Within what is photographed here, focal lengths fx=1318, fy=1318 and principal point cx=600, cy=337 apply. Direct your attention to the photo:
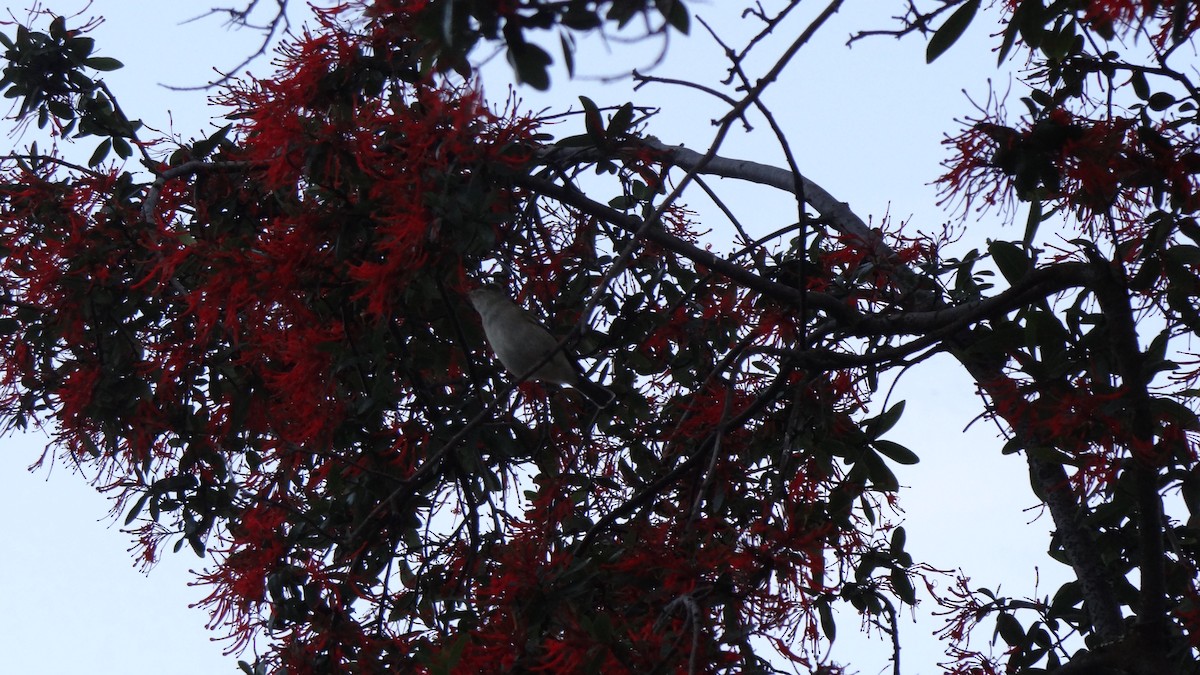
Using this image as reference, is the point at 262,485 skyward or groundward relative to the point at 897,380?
skyward

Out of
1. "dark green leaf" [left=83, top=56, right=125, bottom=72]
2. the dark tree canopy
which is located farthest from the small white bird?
"dark green leaf" [left=83, top=56, right=125, bottom=72]

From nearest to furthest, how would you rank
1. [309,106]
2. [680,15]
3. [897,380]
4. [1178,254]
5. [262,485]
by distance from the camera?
[680,15] < [1178,254] < [897,380] < [309,106] < [262,485]

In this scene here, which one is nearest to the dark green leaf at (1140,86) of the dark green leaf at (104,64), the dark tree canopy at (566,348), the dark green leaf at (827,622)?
the dark tree canopy at (566,348)

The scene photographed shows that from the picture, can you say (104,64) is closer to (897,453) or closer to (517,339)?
(517,339)

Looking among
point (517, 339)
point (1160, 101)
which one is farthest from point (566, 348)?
point (1160, 101)

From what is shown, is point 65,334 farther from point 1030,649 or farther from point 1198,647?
point 1198,647

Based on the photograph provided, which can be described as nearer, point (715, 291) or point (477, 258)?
point (477, 258)

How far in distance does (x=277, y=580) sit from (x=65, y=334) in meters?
1.28

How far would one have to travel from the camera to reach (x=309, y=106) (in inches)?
171

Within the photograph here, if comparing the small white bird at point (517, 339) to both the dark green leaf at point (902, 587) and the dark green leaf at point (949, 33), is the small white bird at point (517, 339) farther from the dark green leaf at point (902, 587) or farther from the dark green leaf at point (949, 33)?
the dark green leaf at point (949, 33)

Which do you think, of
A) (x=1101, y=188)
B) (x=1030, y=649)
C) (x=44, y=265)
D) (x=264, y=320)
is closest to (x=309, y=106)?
(x=264, y=320)

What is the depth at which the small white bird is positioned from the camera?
4.72 metres

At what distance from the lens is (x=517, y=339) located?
4734mm

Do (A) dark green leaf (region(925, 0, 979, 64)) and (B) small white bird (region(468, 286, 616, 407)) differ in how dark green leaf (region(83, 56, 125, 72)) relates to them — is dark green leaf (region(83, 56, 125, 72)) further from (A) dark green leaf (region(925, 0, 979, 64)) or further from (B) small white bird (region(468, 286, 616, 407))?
(A) dark green leaf (region(925, 0, 979, 64))
